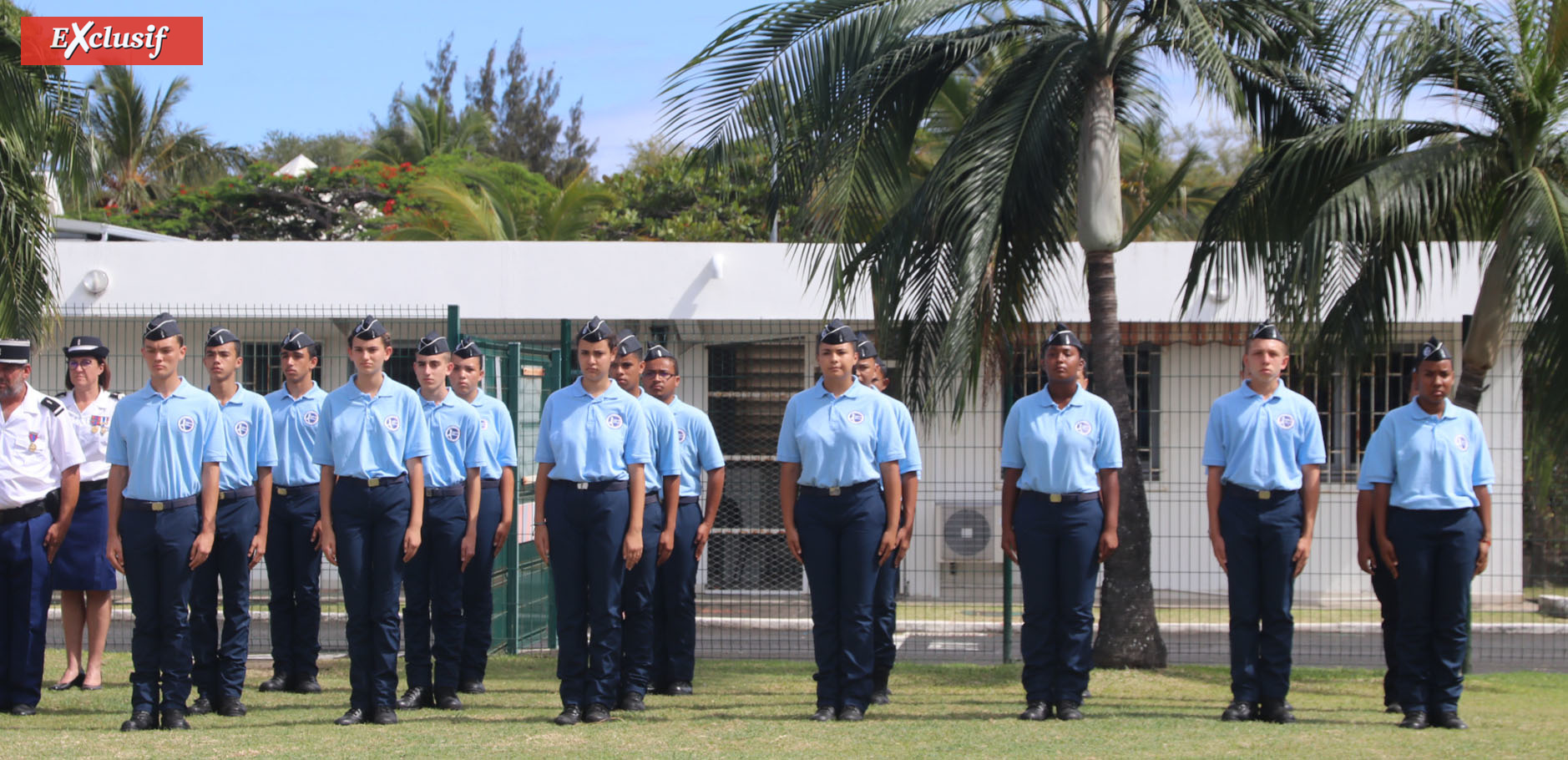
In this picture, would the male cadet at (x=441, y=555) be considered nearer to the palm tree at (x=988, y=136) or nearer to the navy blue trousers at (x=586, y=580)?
the navy blue trousers at (x=586, y=580)

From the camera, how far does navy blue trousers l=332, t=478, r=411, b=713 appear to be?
6852 millimetres

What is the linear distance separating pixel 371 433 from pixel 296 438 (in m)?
1.58

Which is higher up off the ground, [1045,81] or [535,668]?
[1045,81]

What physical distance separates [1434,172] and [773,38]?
406cm

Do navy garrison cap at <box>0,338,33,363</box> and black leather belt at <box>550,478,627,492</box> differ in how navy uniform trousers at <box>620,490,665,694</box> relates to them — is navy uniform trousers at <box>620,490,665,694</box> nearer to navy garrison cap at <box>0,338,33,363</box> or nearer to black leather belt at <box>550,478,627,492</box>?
black leather belt at <box>550,478,627,492</box>

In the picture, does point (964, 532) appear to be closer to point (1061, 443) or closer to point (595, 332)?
point (1061, 443)

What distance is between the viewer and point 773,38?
8.77 meters

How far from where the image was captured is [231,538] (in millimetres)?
7258

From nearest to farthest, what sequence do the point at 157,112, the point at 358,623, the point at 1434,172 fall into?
the point at 358,623
the point at 1434,172
the point at 157,112

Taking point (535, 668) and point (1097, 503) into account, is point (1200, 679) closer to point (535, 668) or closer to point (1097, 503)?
point (1097, 503)

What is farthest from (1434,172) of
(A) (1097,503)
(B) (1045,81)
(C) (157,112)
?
(C) (157,112)

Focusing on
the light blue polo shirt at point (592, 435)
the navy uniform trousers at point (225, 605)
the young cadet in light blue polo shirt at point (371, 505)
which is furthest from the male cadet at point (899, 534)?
the navy uniform trousers at point (225, 605)

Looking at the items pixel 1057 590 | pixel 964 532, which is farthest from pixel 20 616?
pixel 964 532

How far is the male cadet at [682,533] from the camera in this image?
26.4 ft
